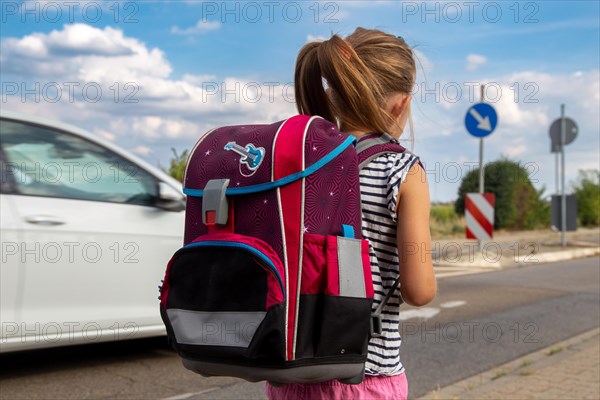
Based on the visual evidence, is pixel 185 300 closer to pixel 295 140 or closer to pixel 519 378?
pixel 295 140

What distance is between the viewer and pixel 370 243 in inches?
68.4

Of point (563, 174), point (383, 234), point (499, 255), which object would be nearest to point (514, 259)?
point (499, 255)

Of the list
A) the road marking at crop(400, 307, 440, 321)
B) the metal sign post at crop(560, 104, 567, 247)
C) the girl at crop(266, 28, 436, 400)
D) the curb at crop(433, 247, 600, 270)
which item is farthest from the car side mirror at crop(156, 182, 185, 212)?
the metal sign post at crop(560, 104, 567, 247)

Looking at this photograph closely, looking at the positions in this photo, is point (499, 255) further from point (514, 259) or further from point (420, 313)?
point (420, 313)

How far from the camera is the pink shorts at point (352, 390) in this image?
1.76m

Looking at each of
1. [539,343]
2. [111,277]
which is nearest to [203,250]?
[111,277]

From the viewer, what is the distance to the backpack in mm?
1597

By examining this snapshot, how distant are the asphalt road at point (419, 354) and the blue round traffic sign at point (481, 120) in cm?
429

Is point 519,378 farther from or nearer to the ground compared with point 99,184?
nearer to the ground

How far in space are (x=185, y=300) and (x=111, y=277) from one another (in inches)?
142

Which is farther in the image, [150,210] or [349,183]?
[150,210]

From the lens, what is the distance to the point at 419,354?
6.17 metres

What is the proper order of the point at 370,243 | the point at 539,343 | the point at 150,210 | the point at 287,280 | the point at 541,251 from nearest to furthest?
1. the point at 287,280
2. the point at 370,243
3. the point at 150,210
4. the point at 539,343
5. the point at 541,251

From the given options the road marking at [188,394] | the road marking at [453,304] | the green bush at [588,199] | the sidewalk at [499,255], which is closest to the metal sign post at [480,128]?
the sidewalk at [499,255]
